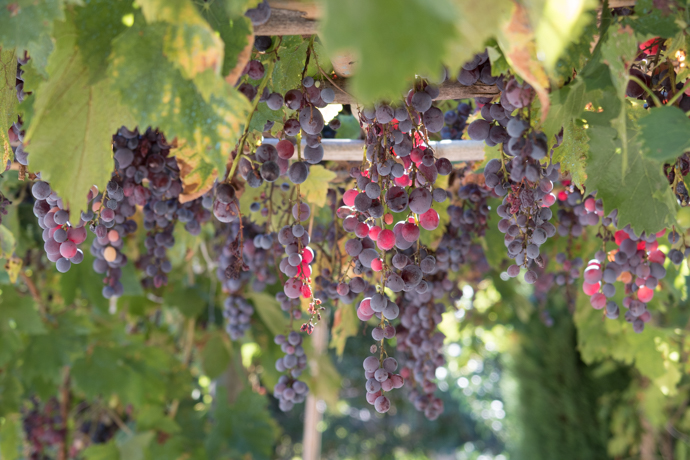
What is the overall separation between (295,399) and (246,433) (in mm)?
1328

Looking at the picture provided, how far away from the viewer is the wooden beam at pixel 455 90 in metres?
0.74

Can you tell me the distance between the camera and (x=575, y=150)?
728mm

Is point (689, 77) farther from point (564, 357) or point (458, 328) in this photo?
point (564, 357)

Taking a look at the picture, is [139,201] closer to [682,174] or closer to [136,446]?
[682,174]

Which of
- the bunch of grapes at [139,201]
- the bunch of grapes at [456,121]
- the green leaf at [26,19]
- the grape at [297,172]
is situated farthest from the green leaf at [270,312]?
the green leaf at [26,19]

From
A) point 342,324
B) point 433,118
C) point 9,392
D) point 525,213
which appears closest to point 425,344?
point 342,324

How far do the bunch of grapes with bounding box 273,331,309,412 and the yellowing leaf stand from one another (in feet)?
2.51

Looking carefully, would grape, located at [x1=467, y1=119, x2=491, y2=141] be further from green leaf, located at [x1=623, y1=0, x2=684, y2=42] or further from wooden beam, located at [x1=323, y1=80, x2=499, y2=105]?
green leaf, located at [x1=623, y1=0, x2=684, y2=42]

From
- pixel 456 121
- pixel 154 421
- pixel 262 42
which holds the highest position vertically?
pixel 456 121

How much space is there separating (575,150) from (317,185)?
1.39ft

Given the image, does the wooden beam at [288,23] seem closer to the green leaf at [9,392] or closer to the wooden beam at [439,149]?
the wooden beam at [439,149]

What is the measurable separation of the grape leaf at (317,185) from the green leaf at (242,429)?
1612 millimetres

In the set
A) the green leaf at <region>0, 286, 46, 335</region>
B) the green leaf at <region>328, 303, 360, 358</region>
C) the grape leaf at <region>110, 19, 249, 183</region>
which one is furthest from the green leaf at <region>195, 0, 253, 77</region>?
the green leaf at <region>0, 286, 46, 335</region>

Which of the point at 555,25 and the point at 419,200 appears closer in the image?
the point at 555,25
